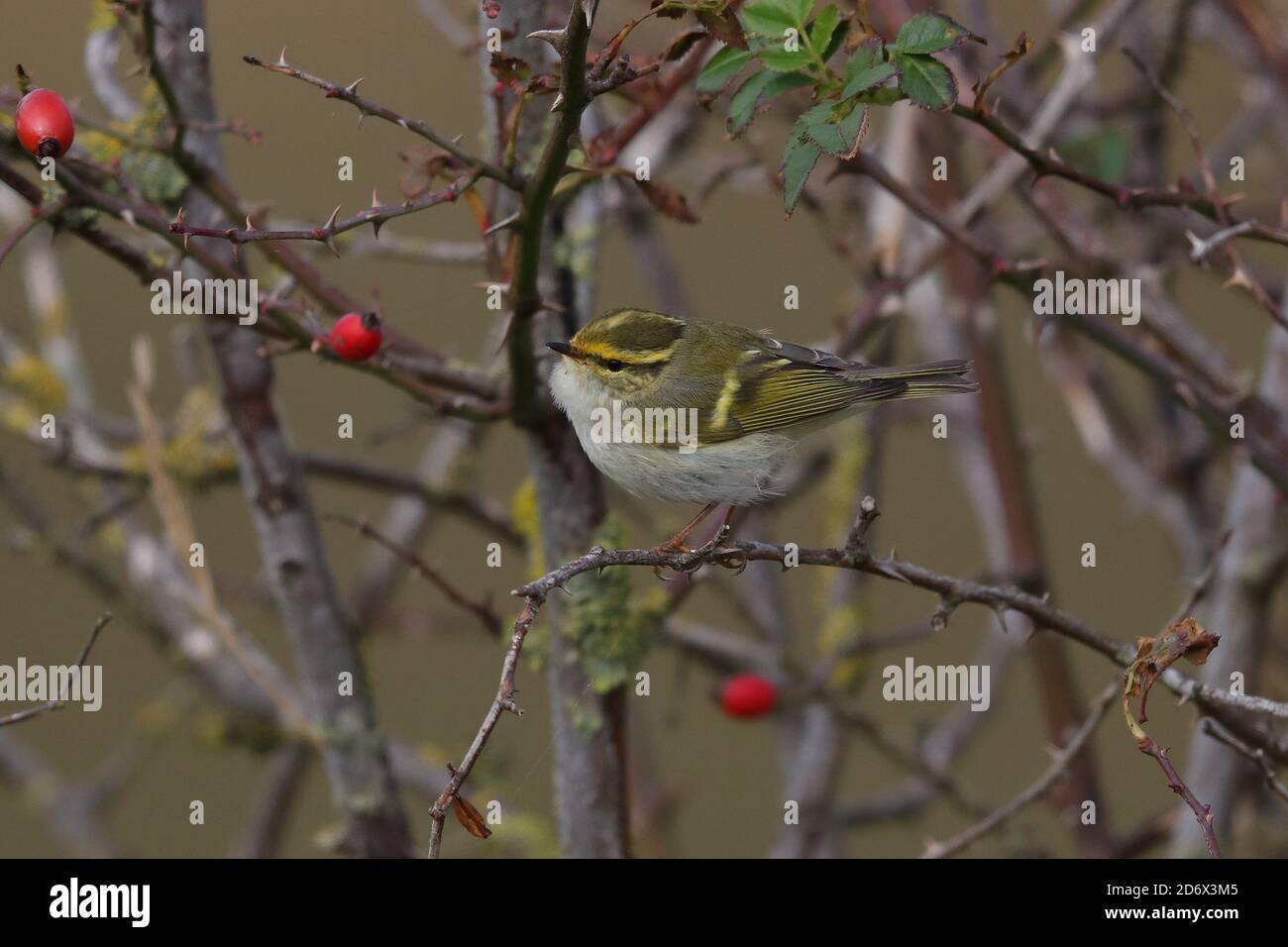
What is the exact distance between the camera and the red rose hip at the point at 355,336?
2166 millimetres

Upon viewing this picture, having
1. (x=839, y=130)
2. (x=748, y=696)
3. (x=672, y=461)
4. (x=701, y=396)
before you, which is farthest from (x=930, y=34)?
(x=748, y=696)

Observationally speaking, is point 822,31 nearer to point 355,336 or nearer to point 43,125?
point 355,336

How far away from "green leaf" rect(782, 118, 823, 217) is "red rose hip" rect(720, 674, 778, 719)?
70.2 inches

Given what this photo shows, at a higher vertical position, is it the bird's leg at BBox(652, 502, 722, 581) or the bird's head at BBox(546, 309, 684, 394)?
the bird's head at BBox(546, 309, 684, 394)

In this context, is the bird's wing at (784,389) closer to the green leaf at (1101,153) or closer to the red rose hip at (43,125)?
the green leaf at (1101,153)

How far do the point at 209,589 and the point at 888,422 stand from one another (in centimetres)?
210

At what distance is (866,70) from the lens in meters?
1.82

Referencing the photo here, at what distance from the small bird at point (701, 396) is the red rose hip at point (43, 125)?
883 mm

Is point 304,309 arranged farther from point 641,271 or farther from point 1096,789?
point 1096,789

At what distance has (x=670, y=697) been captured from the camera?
361cm

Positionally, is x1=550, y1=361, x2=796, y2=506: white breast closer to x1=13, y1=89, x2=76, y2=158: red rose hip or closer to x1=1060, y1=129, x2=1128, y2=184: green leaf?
x1=13, y1=89, x2=76, y2=158: red rose hip

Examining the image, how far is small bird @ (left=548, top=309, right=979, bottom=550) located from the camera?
252 cm

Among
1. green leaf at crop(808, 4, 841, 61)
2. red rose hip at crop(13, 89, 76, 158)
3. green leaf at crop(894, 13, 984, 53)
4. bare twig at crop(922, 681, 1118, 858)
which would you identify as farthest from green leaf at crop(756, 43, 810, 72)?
bare twig at crop(922, 681, 1118, 858)
